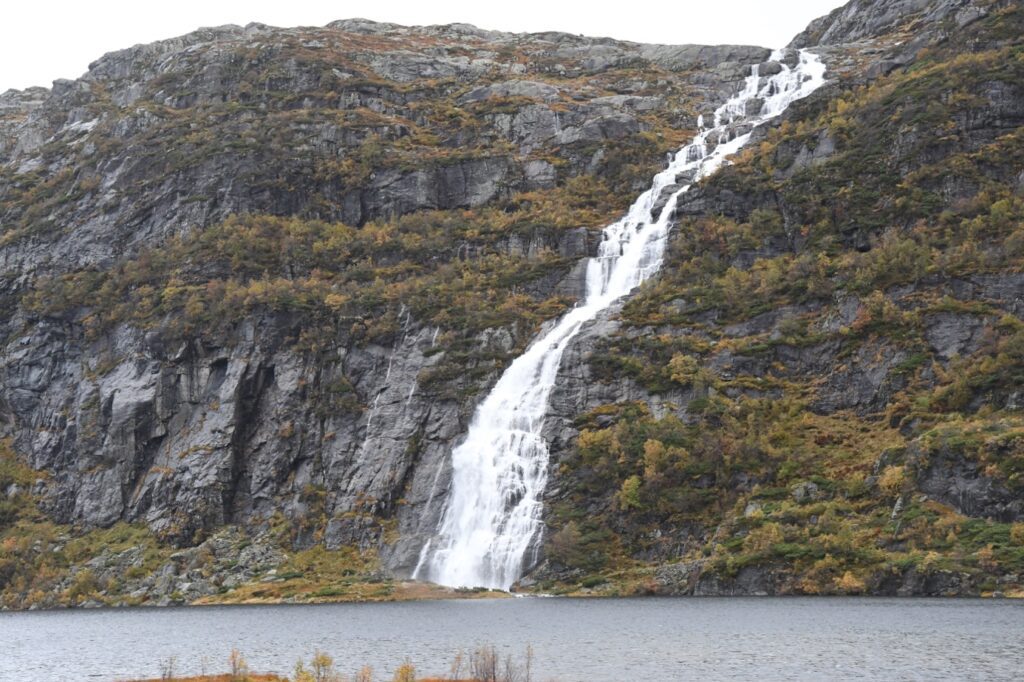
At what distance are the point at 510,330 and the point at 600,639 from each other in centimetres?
5129

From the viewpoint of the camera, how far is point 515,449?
78500mm

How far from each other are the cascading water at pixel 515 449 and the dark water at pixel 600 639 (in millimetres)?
10315

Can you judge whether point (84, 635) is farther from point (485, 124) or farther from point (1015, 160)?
point (485, 124)

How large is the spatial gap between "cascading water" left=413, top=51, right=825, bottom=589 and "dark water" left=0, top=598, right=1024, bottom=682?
10.3 m

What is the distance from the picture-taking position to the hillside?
220 feet

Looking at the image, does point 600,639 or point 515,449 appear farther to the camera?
point 515,449

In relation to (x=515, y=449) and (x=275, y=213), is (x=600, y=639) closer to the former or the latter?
(x=515, y=449)

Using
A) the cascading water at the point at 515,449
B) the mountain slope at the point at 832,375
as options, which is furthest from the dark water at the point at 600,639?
the cascading water at the point at 515,449

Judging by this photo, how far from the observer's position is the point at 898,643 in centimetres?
3641

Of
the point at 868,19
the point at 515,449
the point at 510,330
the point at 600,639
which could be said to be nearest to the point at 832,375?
the point at 515,449

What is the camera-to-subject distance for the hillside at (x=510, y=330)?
67188 mm

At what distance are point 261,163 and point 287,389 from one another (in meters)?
39.3

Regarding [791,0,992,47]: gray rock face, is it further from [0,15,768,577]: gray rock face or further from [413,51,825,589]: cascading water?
[413,51,825,589]: cascading water

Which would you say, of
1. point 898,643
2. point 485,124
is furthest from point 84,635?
point 485,124
